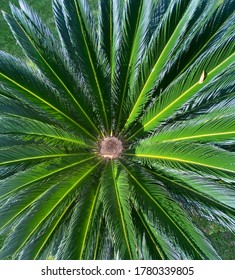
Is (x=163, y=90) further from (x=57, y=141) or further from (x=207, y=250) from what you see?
(x=207, y=250)

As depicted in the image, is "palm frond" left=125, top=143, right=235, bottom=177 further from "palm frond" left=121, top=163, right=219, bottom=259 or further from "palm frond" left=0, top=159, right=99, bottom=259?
"palm frond" left=0, top=159, right=99, bottom=259

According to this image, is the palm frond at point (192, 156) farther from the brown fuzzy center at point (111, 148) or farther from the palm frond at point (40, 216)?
the palm frond at point (40, 216)

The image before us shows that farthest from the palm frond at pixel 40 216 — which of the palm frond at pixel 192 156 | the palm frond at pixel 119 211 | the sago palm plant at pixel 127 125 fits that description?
the palm frond at pixel 192 156

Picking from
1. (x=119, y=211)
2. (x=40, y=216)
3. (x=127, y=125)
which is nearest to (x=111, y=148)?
(x=127, y=125)

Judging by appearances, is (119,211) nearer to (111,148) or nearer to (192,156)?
(192,156)

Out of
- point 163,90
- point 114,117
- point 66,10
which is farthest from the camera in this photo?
point 114,117

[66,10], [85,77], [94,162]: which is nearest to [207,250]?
[94,162]
